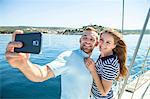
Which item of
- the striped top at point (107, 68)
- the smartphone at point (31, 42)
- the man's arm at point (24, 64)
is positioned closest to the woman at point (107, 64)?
the striped top at point (107, 68)

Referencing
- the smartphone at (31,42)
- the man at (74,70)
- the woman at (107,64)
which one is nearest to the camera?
the smartphone at (31,42)

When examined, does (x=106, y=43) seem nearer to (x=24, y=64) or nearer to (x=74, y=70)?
(x=74, y=70)

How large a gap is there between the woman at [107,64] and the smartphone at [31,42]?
35cm

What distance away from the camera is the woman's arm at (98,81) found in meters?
1.03

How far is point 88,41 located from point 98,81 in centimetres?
17

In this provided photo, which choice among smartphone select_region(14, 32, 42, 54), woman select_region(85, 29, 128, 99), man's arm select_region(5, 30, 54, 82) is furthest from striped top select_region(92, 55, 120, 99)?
smartphone select_region(14, 32, 42, 54)

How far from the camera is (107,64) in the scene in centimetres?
110

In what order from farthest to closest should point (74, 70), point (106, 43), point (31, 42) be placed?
1. point (106, 43)
2. point (74, 70)
3. point (31, 42)

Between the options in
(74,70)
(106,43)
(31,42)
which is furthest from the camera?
(106,43)

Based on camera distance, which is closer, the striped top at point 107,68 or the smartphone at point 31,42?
the smartphone at point 31,42

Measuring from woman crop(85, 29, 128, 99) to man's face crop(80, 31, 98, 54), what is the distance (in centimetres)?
5

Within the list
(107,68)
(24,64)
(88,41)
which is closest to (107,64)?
(107,68)

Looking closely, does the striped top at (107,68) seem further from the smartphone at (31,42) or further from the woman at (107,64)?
the smartphone at (31,42)

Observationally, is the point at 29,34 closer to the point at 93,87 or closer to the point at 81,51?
the point at 81,51
